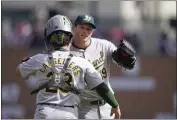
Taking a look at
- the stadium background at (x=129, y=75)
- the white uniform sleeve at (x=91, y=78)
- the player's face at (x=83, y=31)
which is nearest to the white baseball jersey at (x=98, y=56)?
the player's face at (x=83, y=31)

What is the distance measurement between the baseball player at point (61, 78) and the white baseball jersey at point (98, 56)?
1.06 m

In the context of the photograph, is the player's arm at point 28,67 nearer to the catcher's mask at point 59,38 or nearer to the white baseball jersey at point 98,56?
the catcher's mask at point 59,38

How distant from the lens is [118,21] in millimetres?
18016

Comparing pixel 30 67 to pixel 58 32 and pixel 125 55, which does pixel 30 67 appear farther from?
pixel 125 55

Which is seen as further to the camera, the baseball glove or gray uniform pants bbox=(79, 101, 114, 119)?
gray uniform pants bbox=(79, 101, 114, 119)

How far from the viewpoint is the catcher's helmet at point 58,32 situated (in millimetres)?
6016

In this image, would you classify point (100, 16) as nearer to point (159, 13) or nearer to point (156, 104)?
point (159, 13)

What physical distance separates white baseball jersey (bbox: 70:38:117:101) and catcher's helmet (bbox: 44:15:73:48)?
1047mm

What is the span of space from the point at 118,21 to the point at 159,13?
139 cm

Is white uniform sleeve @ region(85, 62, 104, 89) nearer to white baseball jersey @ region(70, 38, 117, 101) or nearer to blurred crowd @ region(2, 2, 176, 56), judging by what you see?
white baseball jersey @ region(70, 38, 117, 101)

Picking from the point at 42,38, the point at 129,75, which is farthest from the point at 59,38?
the point at 129,75

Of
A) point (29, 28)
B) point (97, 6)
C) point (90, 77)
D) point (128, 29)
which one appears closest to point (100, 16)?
point (97, 6)

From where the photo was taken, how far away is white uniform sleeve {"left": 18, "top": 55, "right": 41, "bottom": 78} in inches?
241

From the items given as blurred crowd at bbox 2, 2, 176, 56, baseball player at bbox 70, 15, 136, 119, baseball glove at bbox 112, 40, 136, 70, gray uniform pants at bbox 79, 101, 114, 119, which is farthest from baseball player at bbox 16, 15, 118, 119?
blurred crowd at bbox 2, 2, 176, 56
